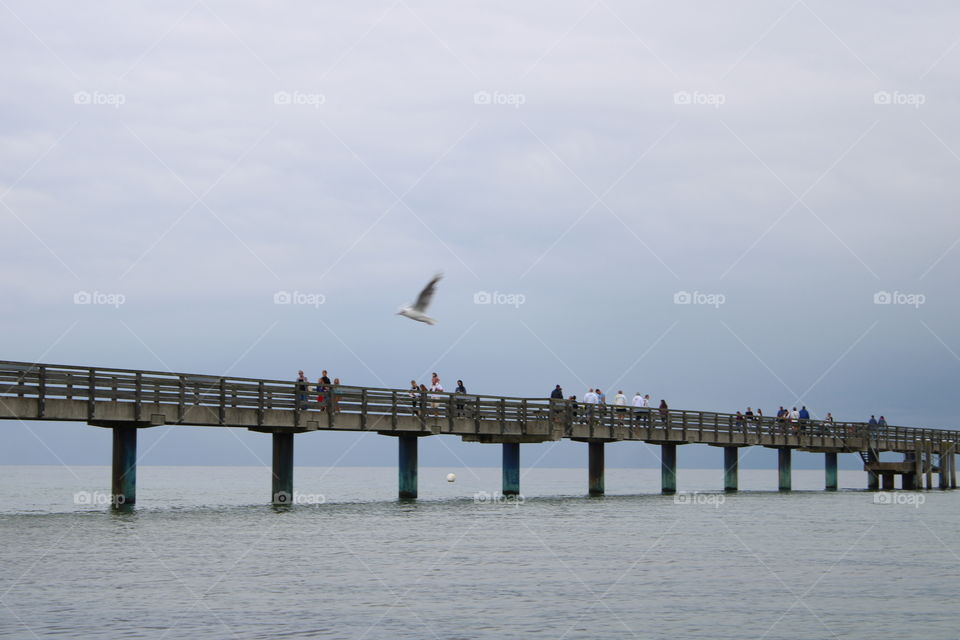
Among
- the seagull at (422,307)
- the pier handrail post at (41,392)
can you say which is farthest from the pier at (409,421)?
the seagull at (422,307)

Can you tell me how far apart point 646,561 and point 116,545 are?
1012 centimetres

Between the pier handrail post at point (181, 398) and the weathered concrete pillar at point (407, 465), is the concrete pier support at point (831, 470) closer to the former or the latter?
the weathered concrete pillar at point (407, 465)

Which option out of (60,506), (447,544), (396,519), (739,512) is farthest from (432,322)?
(60,506)

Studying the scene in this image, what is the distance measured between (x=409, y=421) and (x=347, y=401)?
100 inches

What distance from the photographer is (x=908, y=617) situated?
1661cm

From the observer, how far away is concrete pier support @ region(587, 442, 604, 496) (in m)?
48.3

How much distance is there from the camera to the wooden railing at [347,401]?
29109 millimetres

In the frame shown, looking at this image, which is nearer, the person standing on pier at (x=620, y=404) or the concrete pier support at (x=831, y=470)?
the person standing on pier at (x=620, y=404)

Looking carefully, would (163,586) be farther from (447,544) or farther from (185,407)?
(185,407)
